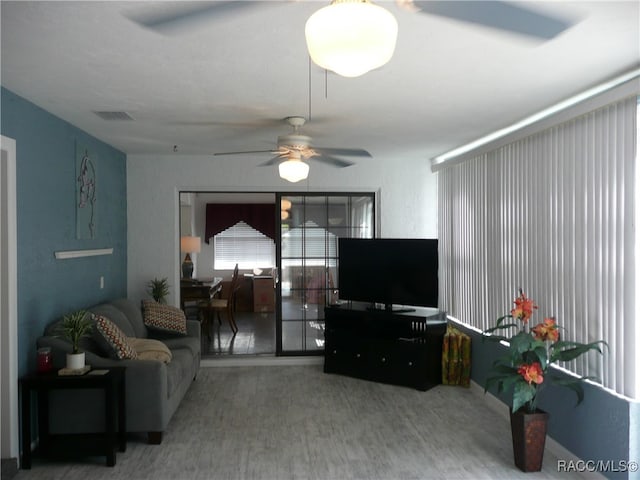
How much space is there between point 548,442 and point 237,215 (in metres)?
7.54

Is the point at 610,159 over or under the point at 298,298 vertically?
over

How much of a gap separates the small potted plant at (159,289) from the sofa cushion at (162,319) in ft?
1.19

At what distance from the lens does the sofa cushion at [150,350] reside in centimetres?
415

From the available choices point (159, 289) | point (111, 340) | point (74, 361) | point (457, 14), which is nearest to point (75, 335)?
point (74, 361)

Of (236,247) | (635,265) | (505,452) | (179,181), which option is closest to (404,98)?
(635,265)

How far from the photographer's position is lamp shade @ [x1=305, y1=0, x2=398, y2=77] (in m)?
1.34

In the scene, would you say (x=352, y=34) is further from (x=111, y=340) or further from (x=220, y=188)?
(x=220, y=188)

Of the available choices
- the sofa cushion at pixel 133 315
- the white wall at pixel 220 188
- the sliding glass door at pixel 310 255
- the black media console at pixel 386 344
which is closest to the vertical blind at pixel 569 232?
the black media console at pixel 386 344

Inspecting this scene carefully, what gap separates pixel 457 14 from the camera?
1728mm

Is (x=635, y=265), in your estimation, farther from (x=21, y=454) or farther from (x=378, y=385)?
(x=21, y=454)

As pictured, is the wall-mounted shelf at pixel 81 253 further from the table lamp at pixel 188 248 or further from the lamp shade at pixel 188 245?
the lamp shade at pixel 188 245

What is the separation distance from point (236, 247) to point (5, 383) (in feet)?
23.7

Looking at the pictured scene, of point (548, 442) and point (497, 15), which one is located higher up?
point (497, 15)

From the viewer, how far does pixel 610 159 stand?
125 inches
